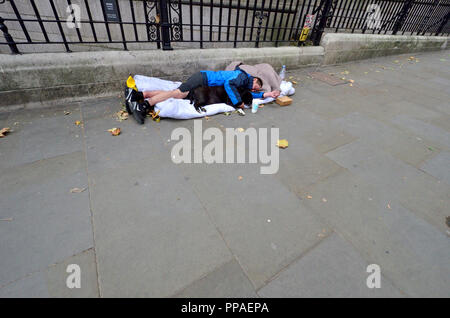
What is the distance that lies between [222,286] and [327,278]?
84 centimetres

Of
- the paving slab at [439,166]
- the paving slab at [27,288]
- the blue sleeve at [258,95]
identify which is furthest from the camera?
the blue sleeve at [258,95]

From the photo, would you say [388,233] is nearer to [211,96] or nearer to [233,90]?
[233,90]

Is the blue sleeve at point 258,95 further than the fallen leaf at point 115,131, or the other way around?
Answer: the blue sleeve at point 258,95

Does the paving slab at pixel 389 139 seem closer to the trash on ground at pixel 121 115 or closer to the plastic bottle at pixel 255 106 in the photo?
the plastic bottle at pixel 255 106

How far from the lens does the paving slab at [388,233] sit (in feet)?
5.65

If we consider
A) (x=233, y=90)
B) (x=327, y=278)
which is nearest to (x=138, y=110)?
(x=233, y=90)

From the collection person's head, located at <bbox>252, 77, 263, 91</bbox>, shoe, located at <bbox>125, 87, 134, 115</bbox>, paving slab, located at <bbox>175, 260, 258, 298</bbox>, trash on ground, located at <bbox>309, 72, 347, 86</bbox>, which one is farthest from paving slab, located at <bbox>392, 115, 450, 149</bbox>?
shoe, located at <bbox>125, 87, 134, 115</bbox>

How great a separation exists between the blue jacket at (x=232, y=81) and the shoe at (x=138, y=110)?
1.34 metres

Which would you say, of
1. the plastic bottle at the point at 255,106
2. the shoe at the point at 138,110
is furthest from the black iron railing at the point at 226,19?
the shoe at the point at 138,110

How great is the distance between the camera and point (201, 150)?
116 inches

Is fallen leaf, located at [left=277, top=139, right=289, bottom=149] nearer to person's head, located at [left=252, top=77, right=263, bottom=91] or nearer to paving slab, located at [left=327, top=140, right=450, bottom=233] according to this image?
paving slab, located at [left=327, top=140, right=450, bottom=233]

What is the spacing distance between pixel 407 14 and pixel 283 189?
928 centimetres

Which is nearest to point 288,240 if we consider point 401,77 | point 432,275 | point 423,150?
point 432,275

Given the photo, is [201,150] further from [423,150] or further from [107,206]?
[423,150]
